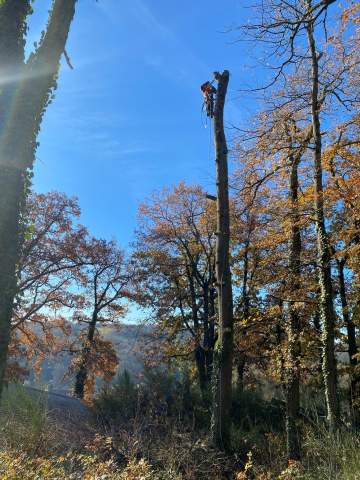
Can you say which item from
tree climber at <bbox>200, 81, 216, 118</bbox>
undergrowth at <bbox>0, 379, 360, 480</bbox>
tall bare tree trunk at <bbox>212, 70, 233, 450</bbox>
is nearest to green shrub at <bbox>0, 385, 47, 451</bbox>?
undergrowth at <bbox>0, 379, 360, 480</bbox>

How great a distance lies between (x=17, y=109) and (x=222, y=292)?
4612 millimetres

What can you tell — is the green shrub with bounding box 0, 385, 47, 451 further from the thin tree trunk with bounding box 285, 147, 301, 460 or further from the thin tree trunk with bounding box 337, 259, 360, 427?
the thin tree trunk with bounding box 337, 259, 360, 427

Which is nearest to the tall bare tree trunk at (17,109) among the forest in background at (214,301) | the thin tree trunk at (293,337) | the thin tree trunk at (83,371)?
the forest in background at (214,301)

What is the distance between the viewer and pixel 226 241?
833 cm

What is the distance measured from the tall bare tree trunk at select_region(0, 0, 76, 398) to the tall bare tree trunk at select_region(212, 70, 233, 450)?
140 inches

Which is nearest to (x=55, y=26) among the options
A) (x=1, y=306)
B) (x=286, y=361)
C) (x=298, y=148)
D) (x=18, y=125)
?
(x=18, y=125)

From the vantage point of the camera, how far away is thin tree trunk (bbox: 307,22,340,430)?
858 centimetres

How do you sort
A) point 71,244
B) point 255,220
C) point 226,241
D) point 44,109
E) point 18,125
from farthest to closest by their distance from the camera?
point 71,244 < point 255,220 < point 226,241 < point 44,109 < point 18,125

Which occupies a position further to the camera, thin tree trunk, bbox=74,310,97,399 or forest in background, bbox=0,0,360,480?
thin tree trunk, bbox=74,310,97,399

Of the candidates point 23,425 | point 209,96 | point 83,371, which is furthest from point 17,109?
point 83,371

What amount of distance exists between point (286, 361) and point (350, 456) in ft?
21.2

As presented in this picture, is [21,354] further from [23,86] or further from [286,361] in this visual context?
[23,86]

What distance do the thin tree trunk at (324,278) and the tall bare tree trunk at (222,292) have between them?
2021 mm

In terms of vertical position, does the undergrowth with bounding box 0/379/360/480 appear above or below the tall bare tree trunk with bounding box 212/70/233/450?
below
